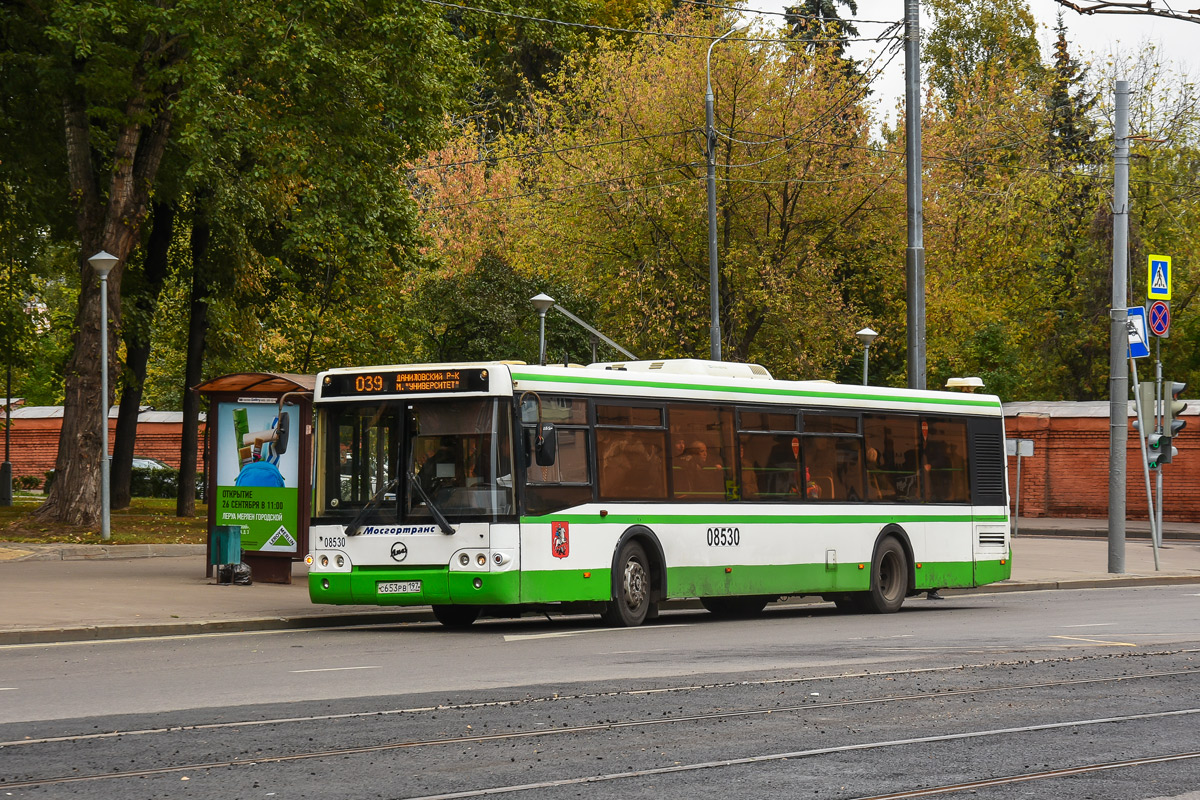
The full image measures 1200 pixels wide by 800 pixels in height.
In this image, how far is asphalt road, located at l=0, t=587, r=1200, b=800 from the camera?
766cm

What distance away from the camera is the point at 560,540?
54.0 feet

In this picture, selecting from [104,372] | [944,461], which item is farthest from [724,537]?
[104,372]

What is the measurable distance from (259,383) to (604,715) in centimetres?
1209

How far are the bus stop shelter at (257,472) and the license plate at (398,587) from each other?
456 centimetres

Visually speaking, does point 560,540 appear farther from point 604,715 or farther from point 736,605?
point 604,715

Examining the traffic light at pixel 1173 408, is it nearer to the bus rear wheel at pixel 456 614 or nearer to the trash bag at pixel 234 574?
the bus rear wheel at pixel 456 614

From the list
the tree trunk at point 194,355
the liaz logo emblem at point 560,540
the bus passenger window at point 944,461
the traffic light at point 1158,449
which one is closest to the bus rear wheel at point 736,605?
the bus passenger window at point 944,461

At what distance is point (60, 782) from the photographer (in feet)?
24.8

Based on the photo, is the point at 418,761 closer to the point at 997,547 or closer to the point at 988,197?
the point at 997,547

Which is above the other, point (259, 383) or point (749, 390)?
point (259, 383)

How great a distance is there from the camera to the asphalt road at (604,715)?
7.66 metres

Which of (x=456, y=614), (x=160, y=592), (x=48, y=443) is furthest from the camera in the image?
(x=48, y=443)

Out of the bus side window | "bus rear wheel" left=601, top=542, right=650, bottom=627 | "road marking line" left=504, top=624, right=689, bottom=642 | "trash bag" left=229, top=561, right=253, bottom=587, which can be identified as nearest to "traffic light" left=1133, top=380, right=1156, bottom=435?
the bus side window

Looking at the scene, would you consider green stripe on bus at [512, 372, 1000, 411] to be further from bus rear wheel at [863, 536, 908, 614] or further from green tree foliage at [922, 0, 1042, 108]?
green tree foliage at [922, 0, 1042, 108]
